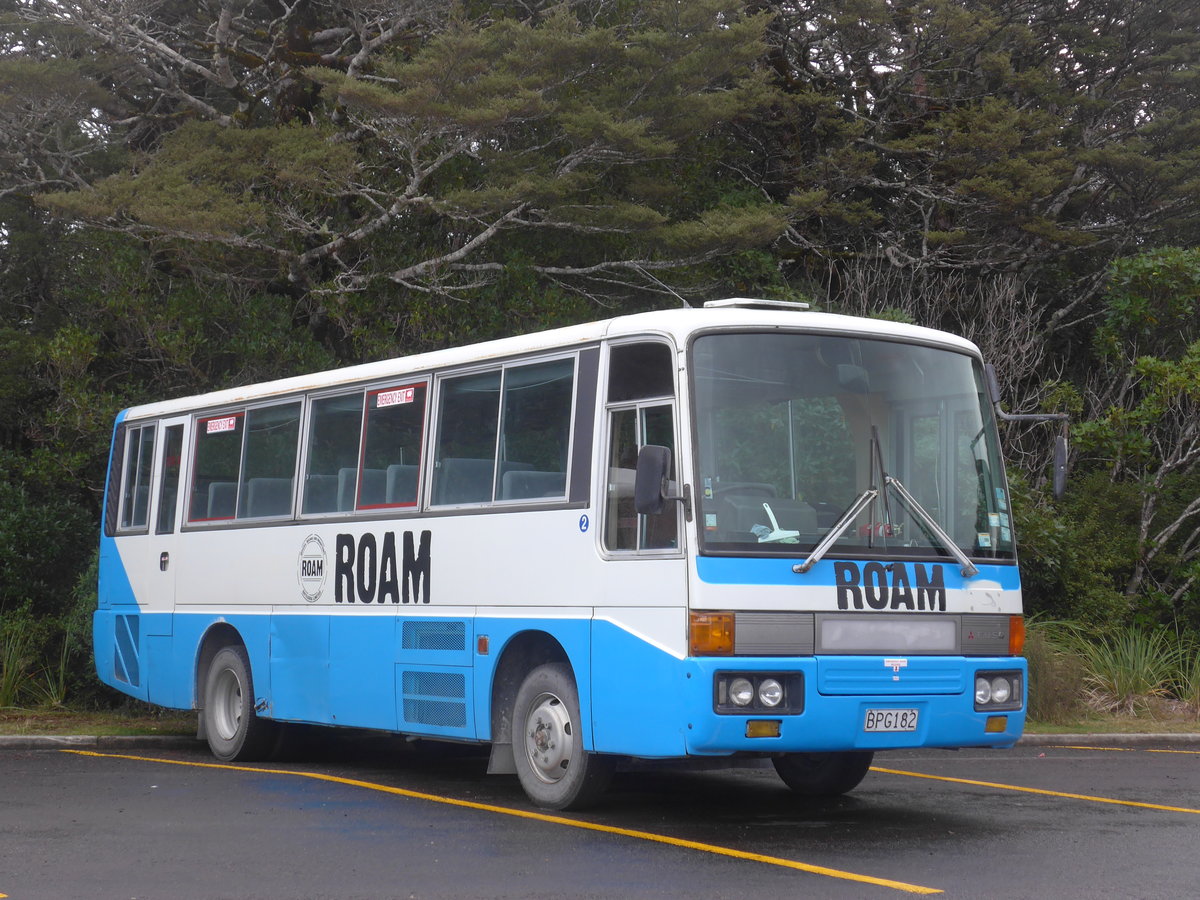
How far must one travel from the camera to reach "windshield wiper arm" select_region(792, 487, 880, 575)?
880cm

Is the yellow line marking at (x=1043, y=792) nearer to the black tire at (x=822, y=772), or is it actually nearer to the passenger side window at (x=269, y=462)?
the black tire at (x=822, y=772)

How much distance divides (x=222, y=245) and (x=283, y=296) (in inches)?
64.7

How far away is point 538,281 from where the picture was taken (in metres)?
21.8

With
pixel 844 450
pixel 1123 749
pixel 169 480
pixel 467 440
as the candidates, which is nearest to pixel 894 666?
pixel 844 450

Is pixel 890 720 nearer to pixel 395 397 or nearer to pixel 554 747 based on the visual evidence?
pixel 554 747

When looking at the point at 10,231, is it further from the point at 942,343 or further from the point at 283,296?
the point at 942,343

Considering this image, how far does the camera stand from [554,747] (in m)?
9.81

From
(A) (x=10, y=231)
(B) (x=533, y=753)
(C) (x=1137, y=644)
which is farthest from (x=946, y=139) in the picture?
(B) (x=533, y=753)

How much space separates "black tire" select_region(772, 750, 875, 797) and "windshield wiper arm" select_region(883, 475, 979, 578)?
6.37ft

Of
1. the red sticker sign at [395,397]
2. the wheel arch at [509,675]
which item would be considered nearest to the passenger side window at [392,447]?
the red sticker sign at [395,397]

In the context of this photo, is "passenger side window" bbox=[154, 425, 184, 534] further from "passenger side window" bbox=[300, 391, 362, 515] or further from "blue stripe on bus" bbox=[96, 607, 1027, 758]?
"blue stripe on bus" bbox=[96, 607, 1027, 758]

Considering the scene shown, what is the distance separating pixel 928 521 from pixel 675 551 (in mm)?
1625

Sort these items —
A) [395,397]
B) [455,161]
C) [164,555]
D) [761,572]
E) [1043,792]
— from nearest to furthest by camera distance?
[761,572] → [1043,792] → [395,397] → [164,555] → [455,161]

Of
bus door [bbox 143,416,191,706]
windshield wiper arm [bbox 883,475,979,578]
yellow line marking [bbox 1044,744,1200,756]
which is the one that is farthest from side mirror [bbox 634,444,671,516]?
yellow line marking [bbox 1044,744,1200,756]
